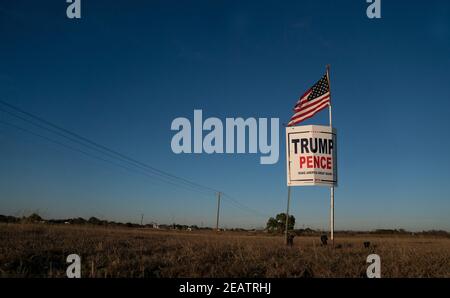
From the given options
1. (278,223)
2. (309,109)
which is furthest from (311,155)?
(278,223)

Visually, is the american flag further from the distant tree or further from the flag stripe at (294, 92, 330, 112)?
the distant tree

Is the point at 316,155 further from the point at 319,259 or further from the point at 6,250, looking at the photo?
the point at 6,250

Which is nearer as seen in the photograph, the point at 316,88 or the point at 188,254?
the point at 188,254

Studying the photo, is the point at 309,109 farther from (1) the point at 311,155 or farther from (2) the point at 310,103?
(1) the point at 311,155

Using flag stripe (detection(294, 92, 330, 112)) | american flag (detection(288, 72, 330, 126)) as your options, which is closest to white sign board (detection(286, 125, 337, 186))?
american flag (detection(288, 72, 330, 126))

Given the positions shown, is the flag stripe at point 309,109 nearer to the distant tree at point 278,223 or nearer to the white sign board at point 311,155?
the white sign board at point 311,155

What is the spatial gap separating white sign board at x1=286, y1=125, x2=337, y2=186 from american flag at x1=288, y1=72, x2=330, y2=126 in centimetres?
192

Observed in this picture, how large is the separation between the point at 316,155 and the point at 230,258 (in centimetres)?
808

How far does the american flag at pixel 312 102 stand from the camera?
16703mm

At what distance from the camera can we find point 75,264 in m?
5.88

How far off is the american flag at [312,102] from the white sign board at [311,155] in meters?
1.92

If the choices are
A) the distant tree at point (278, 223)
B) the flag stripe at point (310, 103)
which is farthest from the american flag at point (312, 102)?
the distant tree at point (278, 223)

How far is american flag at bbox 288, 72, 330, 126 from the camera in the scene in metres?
16.7
